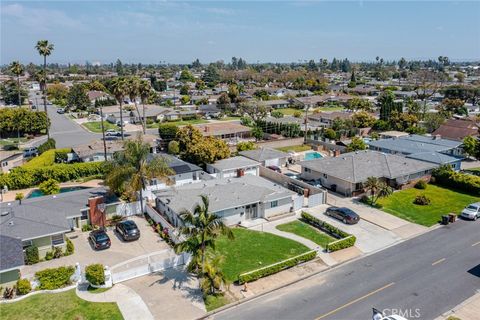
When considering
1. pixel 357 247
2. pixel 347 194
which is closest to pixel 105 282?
pixel 357 247

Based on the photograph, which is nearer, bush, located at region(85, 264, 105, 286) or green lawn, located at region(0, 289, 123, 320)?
green lawn, located at region(0, 289, 123, 320)

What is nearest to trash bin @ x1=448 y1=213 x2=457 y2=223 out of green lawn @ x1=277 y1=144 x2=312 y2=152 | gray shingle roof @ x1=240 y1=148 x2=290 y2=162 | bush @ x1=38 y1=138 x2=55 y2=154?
gray shingle roof @ x1=240 y1=148 x2=290 y2=162

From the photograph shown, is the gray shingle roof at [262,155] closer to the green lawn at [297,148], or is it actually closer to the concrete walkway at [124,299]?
the green lawn at [297,148]

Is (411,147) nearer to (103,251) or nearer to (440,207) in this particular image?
(440,207)

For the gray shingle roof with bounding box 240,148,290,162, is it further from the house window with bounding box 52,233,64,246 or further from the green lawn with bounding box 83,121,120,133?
the green lawn with bounding box 83,121,120,133

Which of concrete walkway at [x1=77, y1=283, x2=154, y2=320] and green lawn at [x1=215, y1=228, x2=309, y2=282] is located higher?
green lawn at [x1=215, y1=228, x2=309, y2=282]

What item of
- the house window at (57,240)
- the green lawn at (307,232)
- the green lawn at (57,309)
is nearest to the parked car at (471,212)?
the green lawn at (307,232)

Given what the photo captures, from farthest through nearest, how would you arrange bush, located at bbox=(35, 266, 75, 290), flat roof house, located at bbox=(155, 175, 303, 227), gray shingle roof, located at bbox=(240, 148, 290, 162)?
gray shingle roof, located at bbox=(240, 148, 290, 162) < flat roof house, located at bbox=(155, 175, 303, 227) < bush, located at bbox=(35, 266, 75, 290)

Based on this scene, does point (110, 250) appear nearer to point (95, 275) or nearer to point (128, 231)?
point (128, 231)
